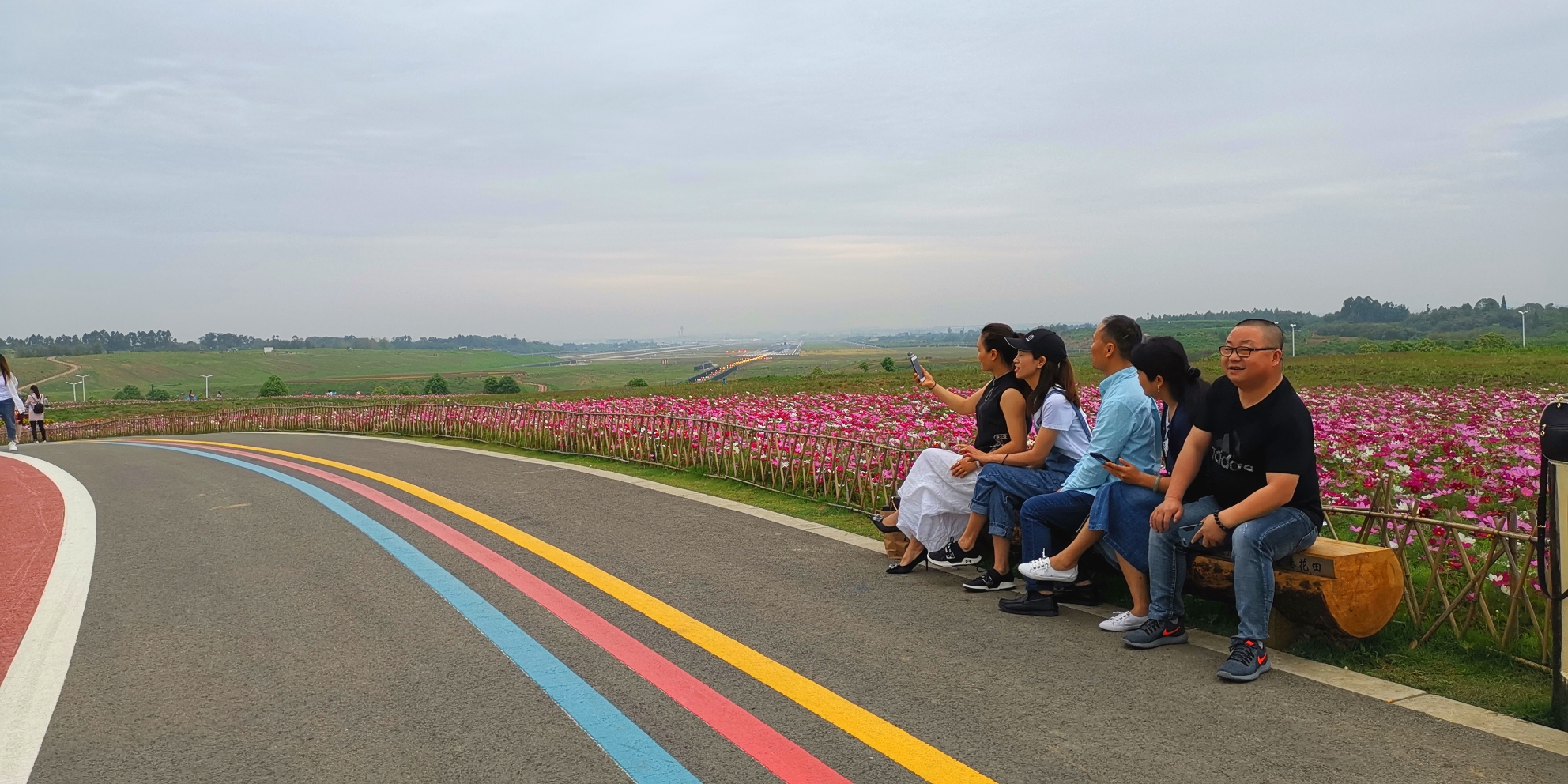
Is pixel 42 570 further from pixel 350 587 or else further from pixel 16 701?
pixel 16 701

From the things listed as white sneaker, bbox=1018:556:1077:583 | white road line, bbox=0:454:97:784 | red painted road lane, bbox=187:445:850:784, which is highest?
white sneaker, bbox=1018:556:1077:583

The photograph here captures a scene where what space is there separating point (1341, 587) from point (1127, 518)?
102 cm

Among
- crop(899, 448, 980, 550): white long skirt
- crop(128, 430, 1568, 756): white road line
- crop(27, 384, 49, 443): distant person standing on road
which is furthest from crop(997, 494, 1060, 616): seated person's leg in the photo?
crop(27, 384, 49, 443): distant person standing on road

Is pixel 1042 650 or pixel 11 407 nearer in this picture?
pixel 1042 650

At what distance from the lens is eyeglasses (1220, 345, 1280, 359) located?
4.34 meters

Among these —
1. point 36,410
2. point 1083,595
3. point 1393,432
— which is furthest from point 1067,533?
point 36,410

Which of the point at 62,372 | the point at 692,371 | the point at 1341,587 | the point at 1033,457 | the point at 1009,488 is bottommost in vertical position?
the point at 692,371

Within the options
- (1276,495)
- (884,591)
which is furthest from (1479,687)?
(884,591)

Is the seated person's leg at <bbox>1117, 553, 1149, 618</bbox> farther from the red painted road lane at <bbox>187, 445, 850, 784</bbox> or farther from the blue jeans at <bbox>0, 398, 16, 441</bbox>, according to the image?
the blue jeans at <bbox>0, 398, 16, 441</bbox>

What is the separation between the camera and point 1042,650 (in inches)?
182

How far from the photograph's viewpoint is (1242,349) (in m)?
4.38

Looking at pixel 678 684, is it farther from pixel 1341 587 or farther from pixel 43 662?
pixel 43 662

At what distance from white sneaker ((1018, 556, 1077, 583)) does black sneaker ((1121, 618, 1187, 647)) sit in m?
0.52

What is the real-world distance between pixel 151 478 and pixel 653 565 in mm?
10161
